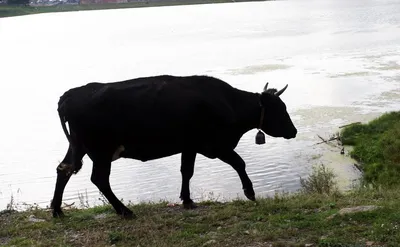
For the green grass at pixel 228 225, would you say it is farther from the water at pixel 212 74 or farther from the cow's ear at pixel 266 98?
the water at pixel 212 74

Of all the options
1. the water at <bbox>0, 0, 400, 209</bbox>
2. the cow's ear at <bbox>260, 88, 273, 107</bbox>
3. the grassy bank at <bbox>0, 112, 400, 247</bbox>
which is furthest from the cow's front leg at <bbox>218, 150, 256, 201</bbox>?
the water at <bbox>0, 0, 400, 209</bbox>

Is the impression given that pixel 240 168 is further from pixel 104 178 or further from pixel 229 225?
pixel 104 178

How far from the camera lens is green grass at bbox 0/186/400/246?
5930 millimetres

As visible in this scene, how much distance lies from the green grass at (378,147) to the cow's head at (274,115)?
5827mm

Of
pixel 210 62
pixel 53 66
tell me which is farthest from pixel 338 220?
pixel 53 66

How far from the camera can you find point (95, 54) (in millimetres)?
48531

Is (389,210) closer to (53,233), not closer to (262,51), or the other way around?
(53,233)

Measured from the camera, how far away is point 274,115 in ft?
26.9

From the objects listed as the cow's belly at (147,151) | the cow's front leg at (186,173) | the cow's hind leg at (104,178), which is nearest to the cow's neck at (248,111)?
the cow's front leg at (186,173)

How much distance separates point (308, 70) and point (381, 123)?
14.0 m

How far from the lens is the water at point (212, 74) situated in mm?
15915

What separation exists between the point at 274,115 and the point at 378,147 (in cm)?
955

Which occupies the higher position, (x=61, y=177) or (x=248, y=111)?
(x=248, y=111)

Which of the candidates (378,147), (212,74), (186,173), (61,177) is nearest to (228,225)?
(186,173)
